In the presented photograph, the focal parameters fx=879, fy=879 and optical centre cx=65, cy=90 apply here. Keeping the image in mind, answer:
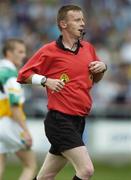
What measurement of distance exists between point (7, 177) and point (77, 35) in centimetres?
611

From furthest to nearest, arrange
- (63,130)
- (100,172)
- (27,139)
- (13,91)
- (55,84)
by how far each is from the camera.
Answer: (100,172) → (27,139) → (13,91) → (63,130) → (55,84)

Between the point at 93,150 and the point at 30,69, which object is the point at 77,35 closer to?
the point at 30,69

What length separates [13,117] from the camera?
12.8 metres

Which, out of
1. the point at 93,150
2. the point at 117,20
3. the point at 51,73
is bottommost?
the point at 93,150

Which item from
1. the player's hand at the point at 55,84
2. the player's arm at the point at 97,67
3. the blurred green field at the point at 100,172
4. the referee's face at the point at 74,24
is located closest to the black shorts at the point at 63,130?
the player's hand at the point at 55,84

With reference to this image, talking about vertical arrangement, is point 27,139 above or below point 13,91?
below

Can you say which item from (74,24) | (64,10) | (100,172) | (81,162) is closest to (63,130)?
(81,162)

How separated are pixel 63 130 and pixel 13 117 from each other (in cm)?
241

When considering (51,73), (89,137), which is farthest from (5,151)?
(89,137)

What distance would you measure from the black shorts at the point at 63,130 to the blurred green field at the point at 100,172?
17.4ft

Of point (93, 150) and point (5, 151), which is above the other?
point (5, 151)

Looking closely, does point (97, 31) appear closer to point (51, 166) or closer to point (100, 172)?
point (100, 172)

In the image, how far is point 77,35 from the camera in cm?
1073

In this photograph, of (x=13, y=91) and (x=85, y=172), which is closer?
(x=85, y=172)
